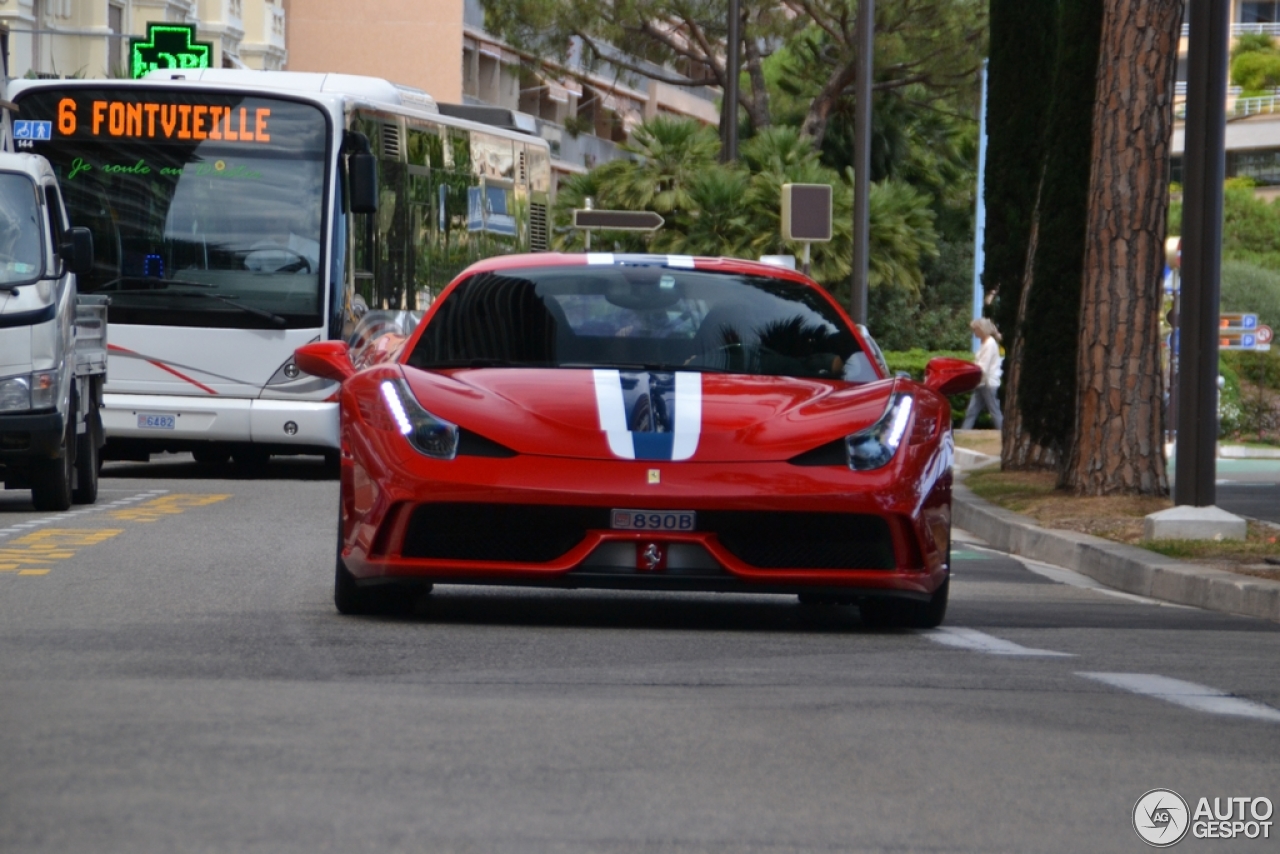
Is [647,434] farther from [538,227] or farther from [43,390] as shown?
[538,227]

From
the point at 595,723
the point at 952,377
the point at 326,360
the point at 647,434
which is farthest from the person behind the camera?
the point at 326,360

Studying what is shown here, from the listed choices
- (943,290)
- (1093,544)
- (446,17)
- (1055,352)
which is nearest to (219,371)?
(1055,352)

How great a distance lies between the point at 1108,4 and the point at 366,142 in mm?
6605

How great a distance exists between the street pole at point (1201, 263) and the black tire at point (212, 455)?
973cm

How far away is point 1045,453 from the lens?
69.5 ft

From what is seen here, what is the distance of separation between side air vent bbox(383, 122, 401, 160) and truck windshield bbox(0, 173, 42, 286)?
5964mm

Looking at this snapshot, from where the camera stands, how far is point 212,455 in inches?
912

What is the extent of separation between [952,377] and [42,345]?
7.81 m

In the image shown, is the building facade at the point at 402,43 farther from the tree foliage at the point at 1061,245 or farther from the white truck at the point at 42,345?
the white truck at the point at 42,345

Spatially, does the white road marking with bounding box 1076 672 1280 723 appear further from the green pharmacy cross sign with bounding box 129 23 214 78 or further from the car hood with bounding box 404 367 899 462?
the green pharmacy cross sign with bounding box 129 23 214 78

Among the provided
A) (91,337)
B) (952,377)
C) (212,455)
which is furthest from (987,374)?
(952,377)

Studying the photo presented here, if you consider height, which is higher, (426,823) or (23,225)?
(23,225)

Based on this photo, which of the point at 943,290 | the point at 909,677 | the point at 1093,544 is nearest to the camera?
the point at 909,677

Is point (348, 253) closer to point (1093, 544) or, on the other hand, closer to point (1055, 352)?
point (1055, 352)
